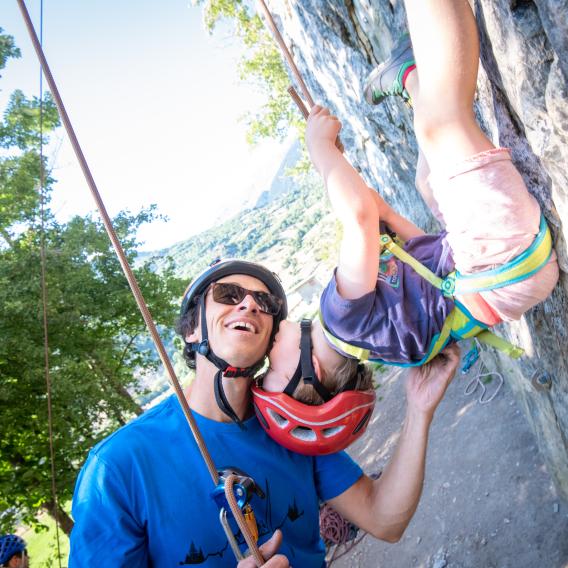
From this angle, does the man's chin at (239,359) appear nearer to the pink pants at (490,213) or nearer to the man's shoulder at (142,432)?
the man's shoulder at (142,432)

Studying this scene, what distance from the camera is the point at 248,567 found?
173 centimetres

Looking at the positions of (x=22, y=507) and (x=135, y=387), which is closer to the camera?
A: (x=22, y=507)

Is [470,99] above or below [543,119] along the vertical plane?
above

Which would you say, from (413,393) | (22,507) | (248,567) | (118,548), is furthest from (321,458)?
(22,507)

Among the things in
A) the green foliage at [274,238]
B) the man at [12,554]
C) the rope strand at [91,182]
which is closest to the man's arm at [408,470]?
the rope strand at [91,182]

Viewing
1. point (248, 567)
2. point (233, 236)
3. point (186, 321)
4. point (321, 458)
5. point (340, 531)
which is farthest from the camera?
point (233, 236)

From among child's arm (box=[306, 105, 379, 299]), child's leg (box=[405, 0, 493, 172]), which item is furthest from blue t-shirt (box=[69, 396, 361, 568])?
child's leg (box=[405, 0, 493, 172])

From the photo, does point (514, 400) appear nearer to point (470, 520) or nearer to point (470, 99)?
point (470, 520)

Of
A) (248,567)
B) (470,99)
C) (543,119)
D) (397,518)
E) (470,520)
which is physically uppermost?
(470,99)

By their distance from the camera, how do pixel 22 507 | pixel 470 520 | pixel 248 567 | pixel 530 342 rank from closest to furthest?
pixel 248 567 → pixel 530 342 → pixel 470 520 → pixel 22 507

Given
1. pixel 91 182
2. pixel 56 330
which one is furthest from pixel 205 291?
pixel 56 330

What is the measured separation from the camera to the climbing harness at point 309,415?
2.27 metres

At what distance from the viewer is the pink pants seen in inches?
68.4

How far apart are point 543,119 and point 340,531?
5.19 m
